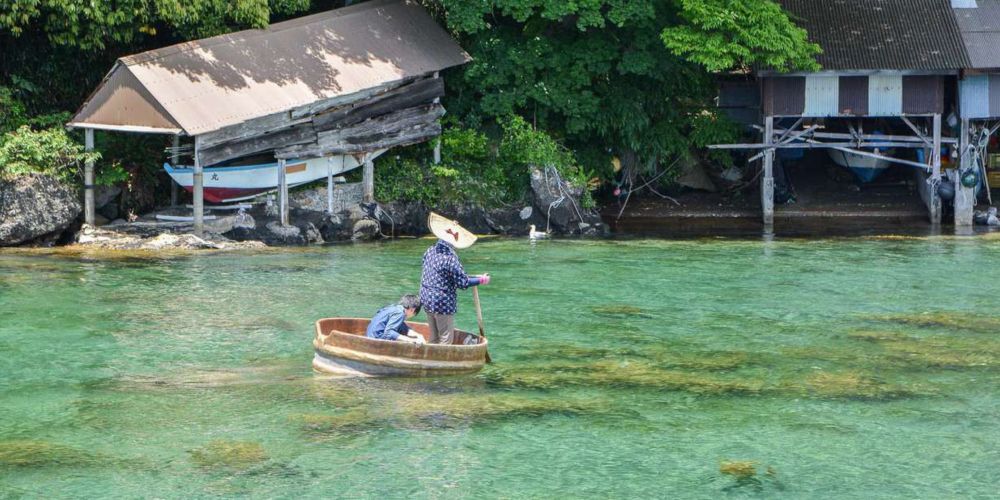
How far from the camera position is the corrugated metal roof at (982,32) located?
3091 centimetres

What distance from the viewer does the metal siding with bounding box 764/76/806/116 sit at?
1243 inches

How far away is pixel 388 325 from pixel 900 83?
19119 millimetres

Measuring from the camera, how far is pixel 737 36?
29.7m

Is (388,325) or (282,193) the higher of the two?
(282,193)

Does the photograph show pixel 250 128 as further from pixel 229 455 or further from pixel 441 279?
pixel 229 455

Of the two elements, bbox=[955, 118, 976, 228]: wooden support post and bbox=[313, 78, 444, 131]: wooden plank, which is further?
bbox=[955, 118, 976, 228]: wooden support post

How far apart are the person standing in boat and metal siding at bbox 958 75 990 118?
18.9m

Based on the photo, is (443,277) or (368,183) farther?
(368,183)

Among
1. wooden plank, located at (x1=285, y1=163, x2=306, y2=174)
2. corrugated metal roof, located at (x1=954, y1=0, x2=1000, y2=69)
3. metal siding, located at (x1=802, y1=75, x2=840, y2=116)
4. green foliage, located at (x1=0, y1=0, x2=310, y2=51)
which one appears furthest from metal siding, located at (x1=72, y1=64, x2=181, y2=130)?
corrugated metal roof, located at (x1=954, y1=0, x2=1000, y2=69)

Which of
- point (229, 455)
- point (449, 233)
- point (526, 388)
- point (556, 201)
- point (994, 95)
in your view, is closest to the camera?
point (229, 455)

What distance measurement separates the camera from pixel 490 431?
47.8ft

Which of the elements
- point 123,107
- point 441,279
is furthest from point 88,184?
point 441,279

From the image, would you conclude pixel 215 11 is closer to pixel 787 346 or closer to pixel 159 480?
pixel 787 346

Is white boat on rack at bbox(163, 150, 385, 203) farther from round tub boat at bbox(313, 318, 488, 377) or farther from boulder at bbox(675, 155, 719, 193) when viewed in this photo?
round tub boat at bbox(313, 318, 488, 377)
